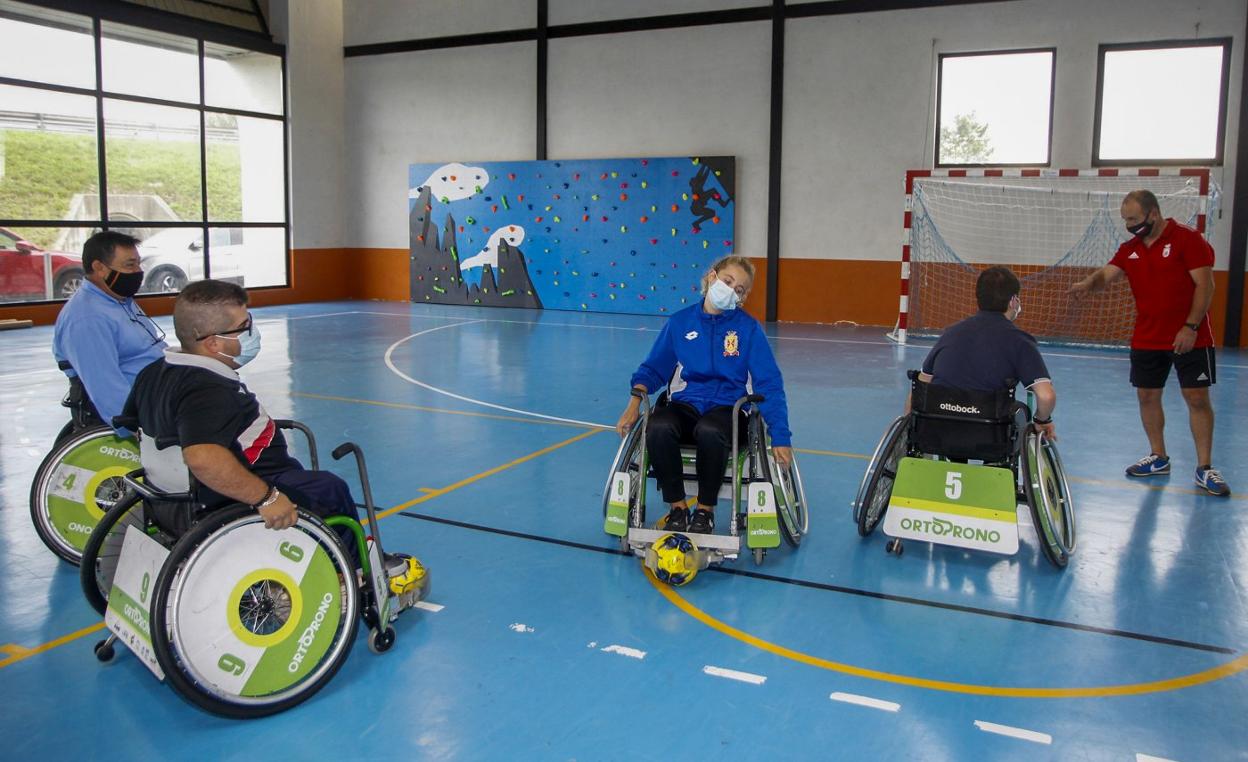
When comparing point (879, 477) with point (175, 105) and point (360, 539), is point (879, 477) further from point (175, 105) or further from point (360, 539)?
point (175, 105)

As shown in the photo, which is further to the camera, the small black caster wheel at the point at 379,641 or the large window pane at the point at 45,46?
the large window pane at the point at 45,46

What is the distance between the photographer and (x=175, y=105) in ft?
41.5

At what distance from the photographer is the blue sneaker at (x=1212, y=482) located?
4445 mm

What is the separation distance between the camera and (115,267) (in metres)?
3.40

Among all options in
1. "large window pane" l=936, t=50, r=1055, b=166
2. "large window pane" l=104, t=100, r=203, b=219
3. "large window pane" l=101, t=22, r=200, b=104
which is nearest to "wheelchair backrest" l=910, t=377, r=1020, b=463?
"large window pane" l=936, t=50, r=1055, b=166

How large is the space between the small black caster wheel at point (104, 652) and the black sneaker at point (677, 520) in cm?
179

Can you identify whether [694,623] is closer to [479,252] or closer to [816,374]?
[816,374]

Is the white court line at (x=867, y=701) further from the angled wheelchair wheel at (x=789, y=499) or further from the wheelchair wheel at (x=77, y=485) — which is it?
the wheelchair wheel at (x=77, y=485)

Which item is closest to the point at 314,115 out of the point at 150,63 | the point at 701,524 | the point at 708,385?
the point at 150,63

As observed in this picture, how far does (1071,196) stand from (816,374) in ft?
15.0

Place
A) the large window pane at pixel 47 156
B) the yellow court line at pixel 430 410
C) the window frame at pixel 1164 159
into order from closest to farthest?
the yellow court line at pixel 430 410
the window frame at pixel 1164 159
the large window pane at pixel 47 156

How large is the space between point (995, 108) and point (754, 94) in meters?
2.89

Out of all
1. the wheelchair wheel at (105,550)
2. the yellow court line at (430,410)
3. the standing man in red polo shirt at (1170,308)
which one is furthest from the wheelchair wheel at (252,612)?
the standing man in red polo shirt at (1170,308)

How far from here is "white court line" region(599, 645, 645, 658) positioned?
277 centimetres
